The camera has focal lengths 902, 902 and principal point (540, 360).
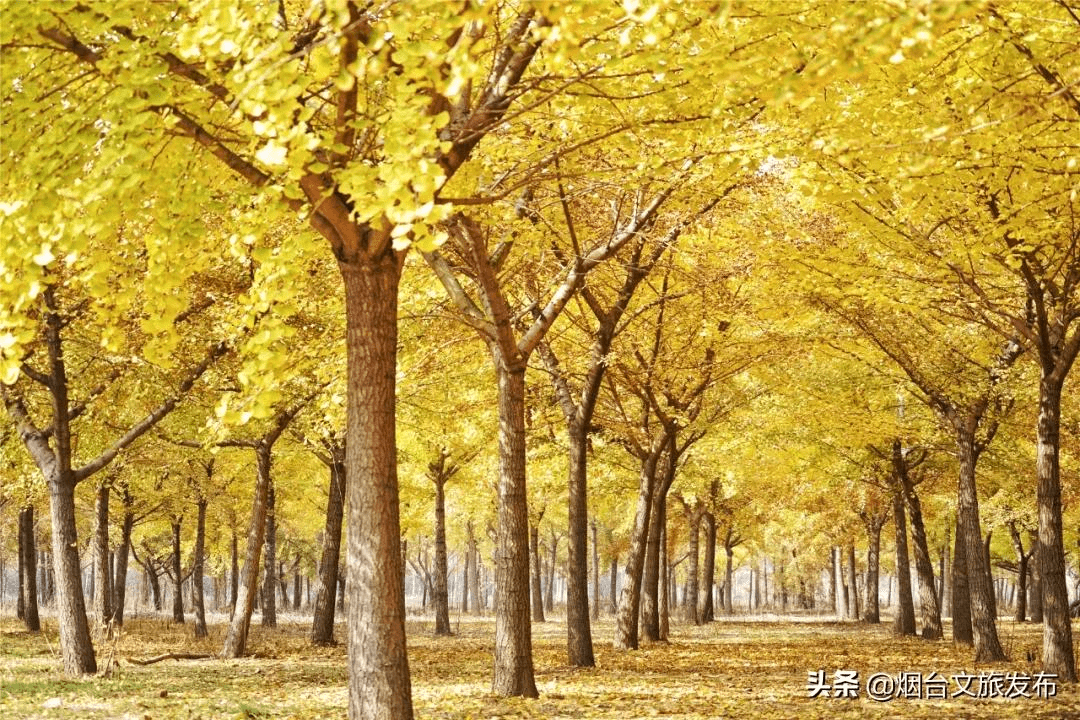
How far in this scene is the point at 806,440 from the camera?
2073 centimetres

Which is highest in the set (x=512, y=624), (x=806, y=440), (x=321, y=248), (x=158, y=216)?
(x=321, y=248)

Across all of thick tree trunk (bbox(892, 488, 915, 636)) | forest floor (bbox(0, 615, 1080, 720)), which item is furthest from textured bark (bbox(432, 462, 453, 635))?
thick tree trunk (bbox(892, 488, 915, 636))

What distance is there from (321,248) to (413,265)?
298 centimetres

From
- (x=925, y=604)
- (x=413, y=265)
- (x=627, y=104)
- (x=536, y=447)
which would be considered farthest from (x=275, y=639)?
(x=627, y=104)

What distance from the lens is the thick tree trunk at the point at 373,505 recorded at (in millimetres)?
6258

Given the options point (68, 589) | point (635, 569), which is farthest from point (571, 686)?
point (68, 589)

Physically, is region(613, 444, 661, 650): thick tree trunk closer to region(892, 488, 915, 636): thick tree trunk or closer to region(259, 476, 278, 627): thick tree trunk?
region(259, 476, 278, 627): thick tree trunk

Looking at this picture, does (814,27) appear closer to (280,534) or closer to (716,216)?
(716,216)

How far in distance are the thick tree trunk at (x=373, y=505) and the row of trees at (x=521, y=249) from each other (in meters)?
0.02

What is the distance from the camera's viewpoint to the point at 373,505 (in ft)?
20.9

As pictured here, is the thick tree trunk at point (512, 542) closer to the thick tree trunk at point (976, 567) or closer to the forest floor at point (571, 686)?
the forest floor at point (571, 686)

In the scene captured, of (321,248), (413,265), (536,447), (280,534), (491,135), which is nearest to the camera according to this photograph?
(491,135)

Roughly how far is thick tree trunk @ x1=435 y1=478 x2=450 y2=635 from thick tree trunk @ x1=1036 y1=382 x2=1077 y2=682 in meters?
14.3

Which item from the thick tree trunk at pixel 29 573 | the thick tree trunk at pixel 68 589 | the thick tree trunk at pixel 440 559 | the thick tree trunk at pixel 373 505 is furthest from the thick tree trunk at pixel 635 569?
the thick tree trunk at pixel 29 573
